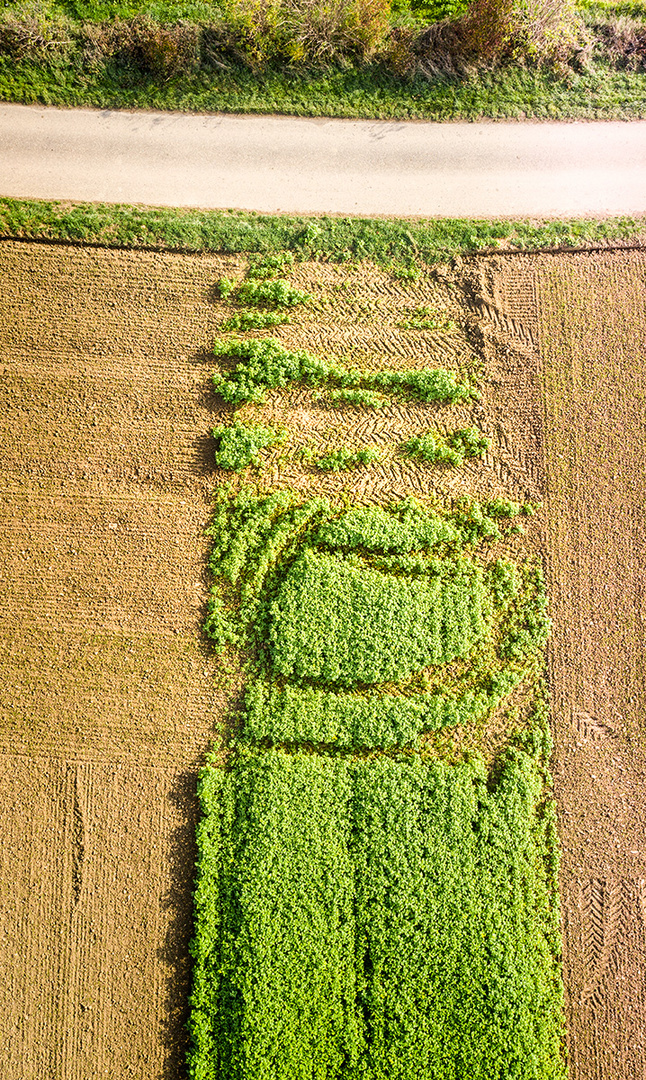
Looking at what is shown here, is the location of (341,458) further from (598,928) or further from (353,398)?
(598,928)

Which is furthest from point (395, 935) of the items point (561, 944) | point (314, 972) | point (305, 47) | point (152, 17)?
point (152, 17)

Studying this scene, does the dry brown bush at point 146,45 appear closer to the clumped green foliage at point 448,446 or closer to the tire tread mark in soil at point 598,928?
the clumped green foliage at point 448,446

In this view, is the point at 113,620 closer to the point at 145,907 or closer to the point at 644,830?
the point at 145,907

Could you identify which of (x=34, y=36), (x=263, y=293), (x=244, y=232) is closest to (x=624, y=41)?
(x=244, y=232)

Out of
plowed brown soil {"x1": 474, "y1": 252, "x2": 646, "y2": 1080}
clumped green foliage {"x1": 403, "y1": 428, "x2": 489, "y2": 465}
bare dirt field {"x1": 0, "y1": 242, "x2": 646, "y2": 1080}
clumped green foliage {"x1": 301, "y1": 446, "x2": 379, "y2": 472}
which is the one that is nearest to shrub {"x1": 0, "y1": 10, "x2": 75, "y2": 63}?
bare dirt field {"x1": 0, "y1": 242, "x2": 646, "y2": 1080}

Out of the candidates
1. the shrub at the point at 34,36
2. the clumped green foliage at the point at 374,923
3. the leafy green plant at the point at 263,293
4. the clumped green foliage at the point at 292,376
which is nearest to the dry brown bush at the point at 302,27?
the shrub at the point at 34,36

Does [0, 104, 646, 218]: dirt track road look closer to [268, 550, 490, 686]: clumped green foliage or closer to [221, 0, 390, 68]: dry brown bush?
[221, 0, 390, 68]: dry brown bush

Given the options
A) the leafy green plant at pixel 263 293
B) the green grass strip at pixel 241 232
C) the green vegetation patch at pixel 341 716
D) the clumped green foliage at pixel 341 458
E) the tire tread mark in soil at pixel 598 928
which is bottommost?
the tire tread mark in soil at pixel 598 928
